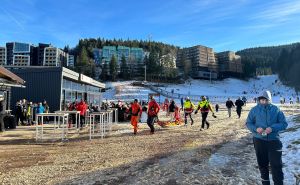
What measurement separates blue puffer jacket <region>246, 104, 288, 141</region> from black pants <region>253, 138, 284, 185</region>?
105 millimetres

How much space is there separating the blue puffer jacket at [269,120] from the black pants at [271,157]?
10 cm

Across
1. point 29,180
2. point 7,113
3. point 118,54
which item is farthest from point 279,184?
point 118,54

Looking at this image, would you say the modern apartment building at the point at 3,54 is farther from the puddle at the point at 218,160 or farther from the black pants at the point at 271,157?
the black pants at the point at 271,157

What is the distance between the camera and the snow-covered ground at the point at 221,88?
357ft

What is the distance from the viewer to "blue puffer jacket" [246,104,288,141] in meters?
6.55

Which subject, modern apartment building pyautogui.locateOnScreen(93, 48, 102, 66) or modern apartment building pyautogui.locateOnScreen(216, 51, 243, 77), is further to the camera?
modern apartment building pyautogui.locateOnScreen(216, 51, 243, 77)

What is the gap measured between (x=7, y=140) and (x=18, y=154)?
4.12 metres

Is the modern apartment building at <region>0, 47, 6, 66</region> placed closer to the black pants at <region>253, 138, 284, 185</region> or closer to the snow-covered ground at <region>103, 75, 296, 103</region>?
the snow-covered ground at <region>103, 75, 296, 103</region>

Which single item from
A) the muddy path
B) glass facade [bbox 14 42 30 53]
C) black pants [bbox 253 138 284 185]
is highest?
glass facade [bbox 14 42 30 53]

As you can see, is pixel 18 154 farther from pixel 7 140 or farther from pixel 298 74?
pixel 298 74

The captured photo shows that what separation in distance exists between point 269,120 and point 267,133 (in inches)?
10.3

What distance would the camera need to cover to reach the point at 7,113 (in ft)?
71.2

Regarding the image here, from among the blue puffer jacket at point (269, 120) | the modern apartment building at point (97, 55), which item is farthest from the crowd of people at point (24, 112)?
the modern apartment building at point (97, 55)

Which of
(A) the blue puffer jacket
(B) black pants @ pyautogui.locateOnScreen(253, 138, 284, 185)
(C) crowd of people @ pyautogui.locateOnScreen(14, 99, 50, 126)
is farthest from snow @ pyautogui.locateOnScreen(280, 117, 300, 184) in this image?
(C) crowd of people @ pyautogui.locateOnScreen(14, 99, 50, 126)
